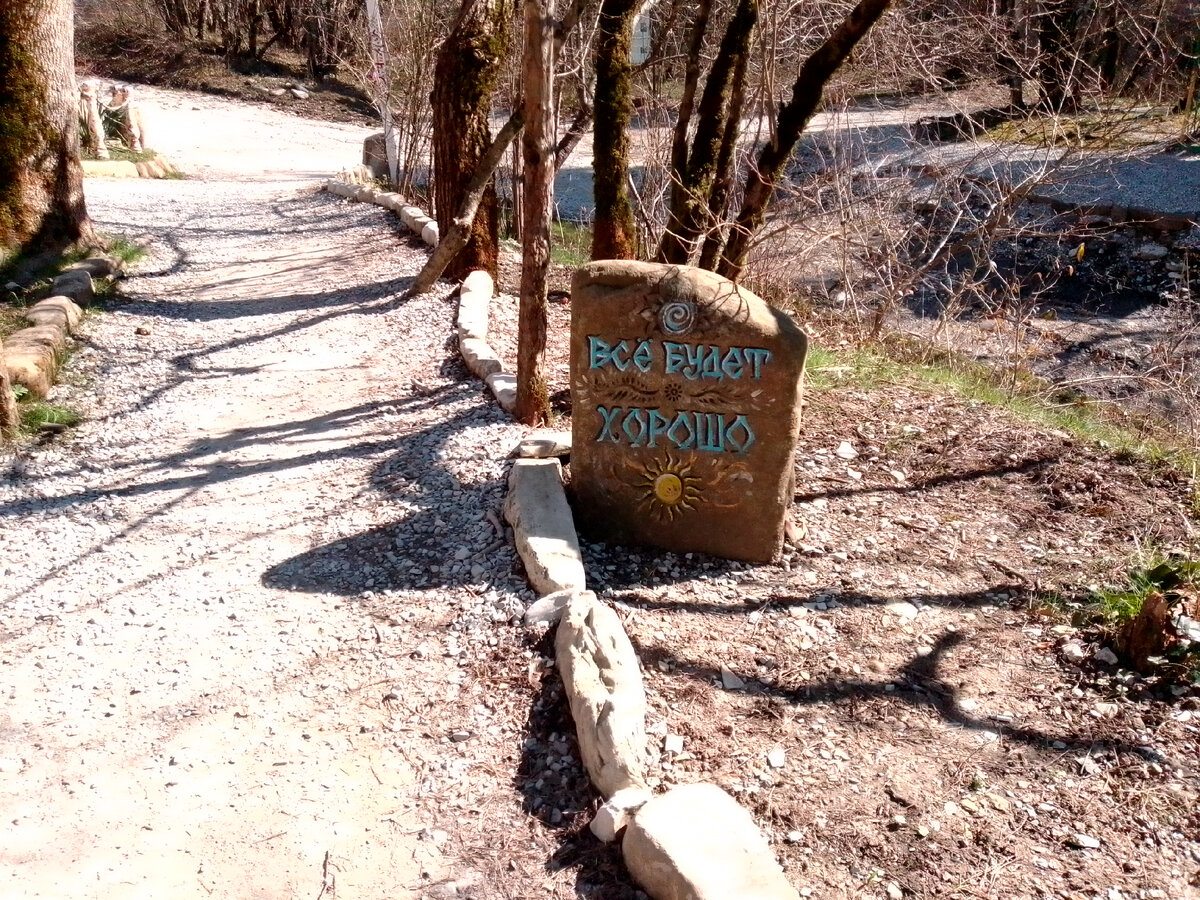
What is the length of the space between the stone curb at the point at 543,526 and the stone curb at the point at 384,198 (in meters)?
4.90

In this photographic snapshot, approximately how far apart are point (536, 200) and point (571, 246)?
269 inches

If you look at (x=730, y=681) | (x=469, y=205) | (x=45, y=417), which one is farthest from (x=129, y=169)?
(x=730, y=681)

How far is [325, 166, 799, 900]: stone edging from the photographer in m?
2.61

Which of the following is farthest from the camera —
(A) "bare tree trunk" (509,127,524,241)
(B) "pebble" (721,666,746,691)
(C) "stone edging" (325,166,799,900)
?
(A) "bare tree trunk" (509,127,524,241)

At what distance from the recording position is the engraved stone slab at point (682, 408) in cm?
403

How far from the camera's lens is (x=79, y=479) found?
5035mm

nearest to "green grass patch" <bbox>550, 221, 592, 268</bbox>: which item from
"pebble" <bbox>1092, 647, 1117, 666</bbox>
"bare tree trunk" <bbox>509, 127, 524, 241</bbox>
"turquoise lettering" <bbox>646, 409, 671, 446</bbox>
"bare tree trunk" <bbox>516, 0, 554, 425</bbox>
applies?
"bare tree trunk" <bbox>509, 127, 524, 241</bbox>

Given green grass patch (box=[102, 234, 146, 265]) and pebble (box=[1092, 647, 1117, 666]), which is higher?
green grass patch (box=[102, 234, 146, 265])

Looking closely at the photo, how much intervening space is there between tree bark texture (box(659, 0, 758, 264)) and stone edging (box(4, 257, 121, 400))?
374cm

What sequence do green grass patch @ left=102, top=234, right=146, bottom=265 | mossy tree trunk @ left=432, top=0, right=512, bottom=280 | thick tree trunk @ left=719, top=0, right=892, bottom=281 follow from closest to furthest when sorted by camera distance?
1. thick tree trunk @ left=719, top=0, right=892, bottom=281
2. mossy tree trunk @ left=432, top=0, right=512, bottom=280
3. green grass patch @ left=102, top=234, right=146, bottom=265

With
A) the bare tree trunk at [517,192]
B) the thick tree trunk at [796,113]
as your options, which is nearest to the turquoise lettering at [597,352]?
the thick tree trunk at [796,113]

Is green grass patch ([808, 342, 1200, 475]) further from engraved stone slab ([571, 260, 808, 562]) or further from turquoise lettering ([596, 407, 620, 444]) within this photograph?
turquoise lettering ([596, 407, 620, 444])

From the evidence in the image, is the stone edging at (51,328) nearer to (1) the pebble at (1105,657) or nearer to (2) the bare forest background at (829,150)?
(2) the bare forest background at (829,150)

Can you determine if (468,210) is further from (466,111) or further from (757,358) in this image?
(757,358)
